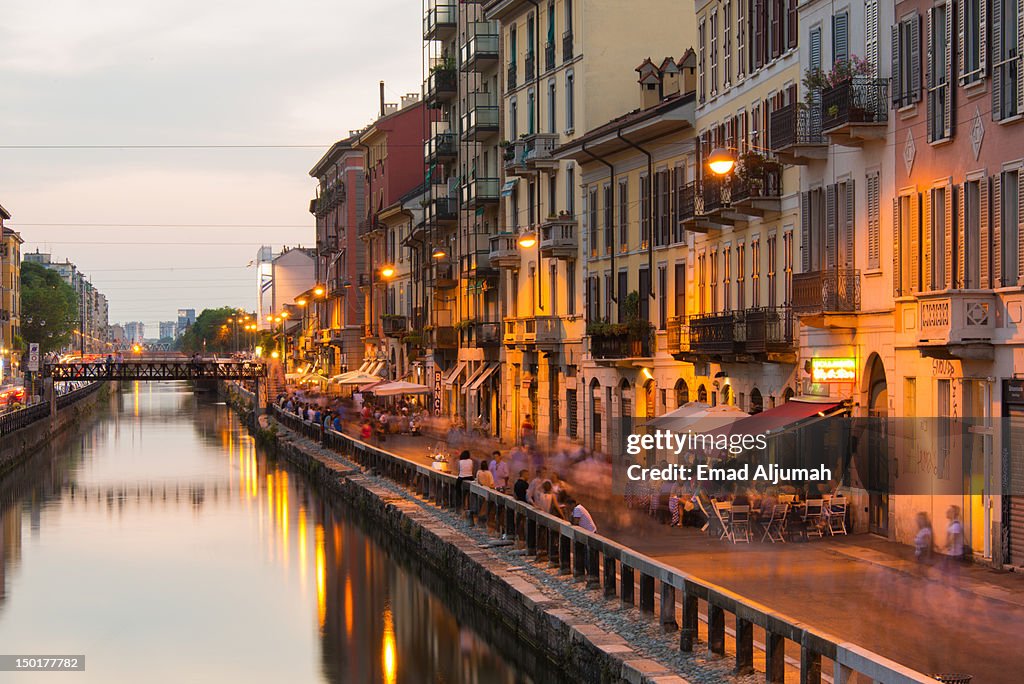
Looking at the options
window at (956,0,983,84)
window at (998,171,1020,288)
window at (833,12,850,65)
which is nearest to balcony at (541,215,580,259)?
window at (833,12,850,65)

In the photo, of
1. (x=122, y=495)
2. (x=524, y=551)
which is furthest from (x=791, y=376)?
(x=122, y=495)

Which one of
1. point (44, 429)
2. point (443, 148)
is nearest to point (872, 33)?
point (443, 148)

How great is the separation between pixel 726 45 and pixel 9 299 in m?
131

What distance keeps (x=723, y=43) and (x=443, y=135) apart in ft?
111

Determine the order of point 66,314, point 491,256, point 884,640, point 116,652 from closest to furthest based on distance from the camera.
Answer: point 884,640
point 116,652
point 491,256
point 66,314

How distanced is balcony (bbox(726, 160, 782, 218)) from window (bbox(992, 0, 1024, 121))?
35.1 feet

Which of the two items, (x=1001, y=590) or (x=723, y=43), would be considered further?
(x=723, y=43)

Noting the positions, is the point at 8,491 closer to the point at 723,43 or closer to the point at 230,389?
the point at 723,43

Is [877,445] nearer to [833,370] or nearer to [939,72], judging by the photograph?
[833,370]

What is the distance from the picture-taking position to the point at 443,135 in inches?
2840

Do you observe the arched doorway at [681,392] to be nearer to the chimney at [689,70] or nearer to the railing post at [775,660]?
the chimney at [689,70]

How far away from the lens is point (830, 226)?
104 ft

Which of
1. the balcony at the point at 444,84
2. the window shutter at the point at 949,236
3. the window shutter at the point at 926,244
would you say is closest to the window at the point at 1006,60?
the window shutter at the point at 949,236

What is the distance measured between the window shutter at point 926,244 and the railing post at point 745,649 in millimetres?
10758
